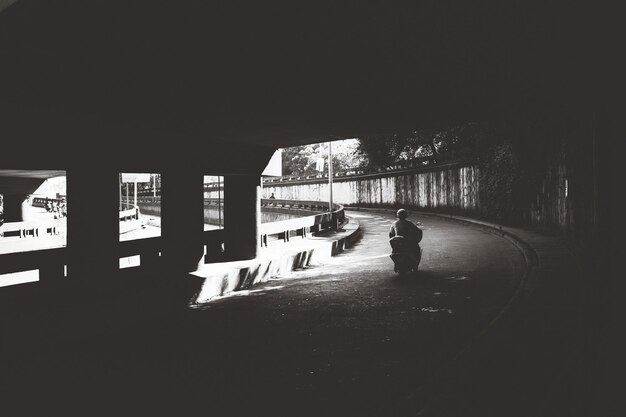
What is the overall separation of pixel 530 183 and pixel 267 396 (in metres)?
19.5

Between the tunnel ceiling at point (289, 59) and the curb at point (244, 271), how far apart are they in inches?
134

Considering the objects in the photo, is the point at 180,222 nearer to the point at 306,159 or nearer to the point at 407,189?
the point at 407,189

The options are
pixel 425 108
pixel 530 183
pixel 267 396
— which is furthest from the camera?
pixel 530 183

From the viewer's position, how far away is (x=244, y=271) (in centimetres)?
1108

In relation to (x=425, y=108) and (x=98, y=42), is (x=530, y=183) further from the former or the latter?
(x=98, y=42)

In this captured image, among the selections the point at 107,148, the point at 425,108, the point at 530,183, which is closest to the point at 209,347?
the point at 107,148

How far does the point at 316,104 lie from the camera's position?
26.8 ft

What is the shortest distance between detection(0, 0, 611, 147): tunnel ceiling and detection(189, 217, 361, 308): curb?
11.2 feet

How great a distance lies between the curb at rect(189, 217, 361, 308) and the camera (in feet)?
32.6

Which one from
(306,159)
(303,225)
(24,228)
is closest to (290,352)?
(303,225)

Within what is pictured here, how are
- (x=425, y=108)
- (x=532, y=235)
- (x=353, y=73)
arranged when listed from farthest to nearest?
(x=532, y=235), (x=425, y=108), (x=353, y=73)

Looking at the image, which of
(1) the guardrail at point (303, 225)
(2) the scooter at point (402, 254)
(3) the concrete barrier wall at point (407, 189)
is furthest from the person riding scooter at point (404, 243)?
(3) the concrete barrier wall at point (407, 189)

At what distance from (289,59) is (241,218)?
8429mm

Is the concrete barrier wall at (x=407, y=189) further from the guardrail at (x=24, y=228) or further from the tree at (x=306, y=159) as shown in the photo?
the tree at (x=306, y=159)
